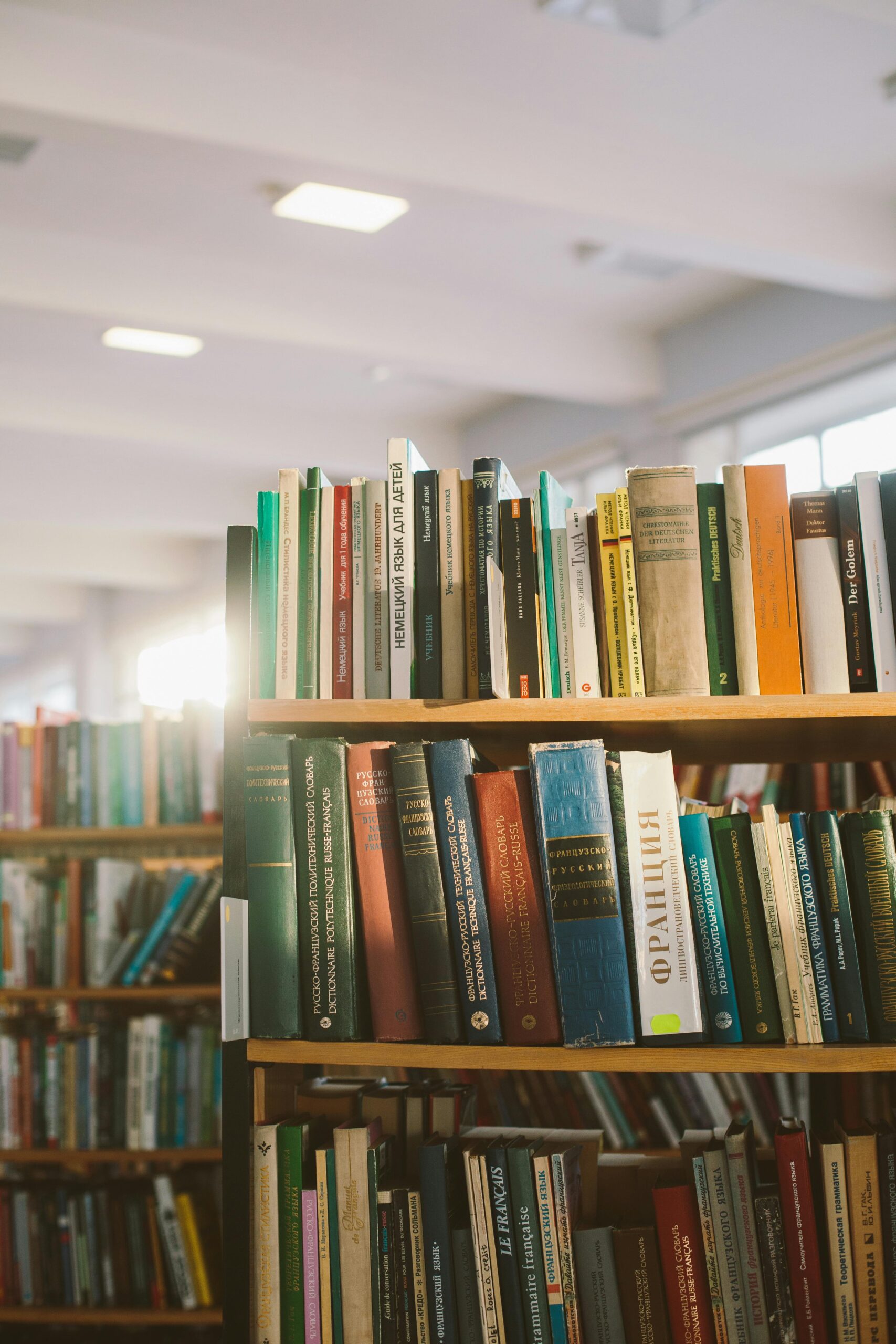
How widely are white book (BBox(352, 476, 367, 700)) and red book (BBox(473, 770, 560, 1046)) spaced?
0.17 m

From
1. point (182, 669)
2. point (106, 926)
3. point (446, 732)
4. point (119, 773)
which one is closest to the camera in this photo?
point (446, 732)

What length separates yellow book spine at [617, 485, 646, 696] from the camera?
50.3 inches

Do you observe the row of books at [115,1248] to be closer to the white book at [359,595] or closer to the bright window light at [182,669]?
the white book at [359,595]

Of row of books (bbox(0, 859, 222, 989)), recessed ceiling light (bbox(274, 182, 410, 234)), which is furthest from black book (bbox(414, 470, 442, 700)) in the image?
recessed ceiling light (bbox(274, 182, 410, 234))

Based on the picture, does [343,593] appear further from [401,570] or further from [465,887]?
[465,887]

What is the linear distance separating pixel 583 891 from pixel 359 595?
40 cm

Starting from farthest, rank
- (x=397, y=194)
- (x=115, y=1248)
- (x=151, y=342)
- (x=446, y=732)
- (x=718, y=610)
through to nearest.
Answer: (x=151, y=342)
(x=397, y=194)
(x=115, y=1248)
(x=446, y=732)
(x=718, y=610)

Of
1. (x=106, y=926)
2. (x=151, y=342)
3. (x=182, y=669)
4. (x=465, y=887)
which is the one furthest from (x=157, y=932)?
(x=182, y=669)

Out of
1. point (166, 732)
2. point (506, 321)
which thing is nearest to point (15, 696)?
point (506, 321)

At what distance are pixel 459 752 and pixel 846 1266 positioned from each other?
636mm

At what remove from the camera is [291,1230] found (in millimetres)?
1213

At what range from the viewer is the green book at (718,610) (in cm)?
128

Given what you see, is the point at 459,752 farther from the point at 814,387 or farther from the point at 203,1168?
the point at 814,387

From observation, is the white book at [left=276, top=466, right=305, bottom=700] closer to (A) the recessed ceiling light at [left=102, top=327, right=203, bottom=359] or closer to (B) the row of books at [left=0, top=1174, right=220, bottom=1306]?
(B) the row of books at [left=0, top=1174, right=220, bottom=1306]
